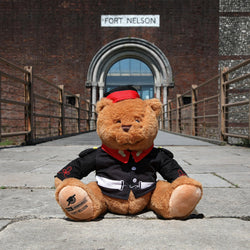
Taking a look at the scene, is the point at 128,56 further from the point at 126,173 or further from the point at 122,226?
the point at 122,226

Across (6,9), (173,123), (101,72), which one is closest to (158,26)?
(101,72)

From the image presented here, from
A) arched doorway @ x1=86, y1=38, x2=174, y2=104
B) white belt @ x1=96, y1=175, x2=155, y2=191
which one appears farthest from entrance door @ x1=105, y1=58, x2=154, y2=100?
white belt @ x1=96, y1=175, x2=155, y2=191

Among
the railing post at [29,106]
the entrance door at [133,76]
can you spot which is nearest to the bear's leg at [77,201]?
the railing post at [29,106]

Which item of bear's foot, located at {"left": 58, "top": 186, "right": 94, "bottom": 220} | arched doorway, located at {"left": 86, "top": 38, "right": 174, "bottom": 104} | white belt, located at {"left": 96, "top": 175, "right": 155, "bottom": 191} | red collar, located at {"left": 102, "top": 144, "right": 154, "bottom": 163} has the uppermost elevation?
arched doorway, located at {"left": 86, "top": 38, "right": 174, "bottom": 104}

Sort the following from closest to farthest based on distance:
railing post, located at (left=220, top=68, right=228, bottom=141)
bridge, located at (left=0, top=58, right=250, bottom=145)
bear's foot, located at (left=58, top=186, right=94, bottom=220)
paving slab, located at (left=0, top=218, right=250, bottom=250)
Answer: paving slab, located at (left=0, top=218, right=250, bottom=250) → bear's foot, located at (left=58, top=186, right=94, bottom=220) → railing post, located at (left=220, top=68, right=228, bottom=141) → bridge, located at (left=0, top=58, right=250, bottom=145)

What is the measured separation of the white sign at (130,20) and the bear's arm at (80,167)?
1220 cm

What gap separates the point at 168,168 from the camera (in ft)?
4.83

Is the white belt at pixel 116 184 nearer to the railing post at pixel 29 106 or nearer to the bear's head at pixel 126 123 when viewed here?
the bear's head at pixel 126 123

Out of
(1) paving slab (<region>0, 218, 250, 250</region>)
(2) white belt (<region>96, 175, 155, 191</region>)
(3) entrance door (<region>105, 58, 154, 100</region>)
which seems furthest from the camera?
(3) entrance door (<region>105, 58, 154, 100</region>)

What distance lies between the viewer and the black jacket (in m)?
1.40

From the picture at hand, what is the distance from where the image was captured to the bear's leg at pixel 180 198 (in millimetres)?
1282

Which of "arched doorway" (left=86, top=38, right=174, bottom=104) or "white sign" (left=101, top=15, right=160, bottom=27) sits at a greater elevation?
"white sign" (left=101, top=15, right=160, bottom=27)

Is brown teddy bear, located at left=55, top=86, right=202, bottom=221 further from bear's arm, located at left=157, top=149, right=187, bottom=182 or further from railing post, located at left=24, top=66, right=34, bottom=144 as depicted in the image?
railing post, located at left=24, top=66, right=34, bottom=144

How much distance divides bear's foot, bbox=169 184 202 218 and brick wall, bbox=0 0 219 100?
1215 cm
